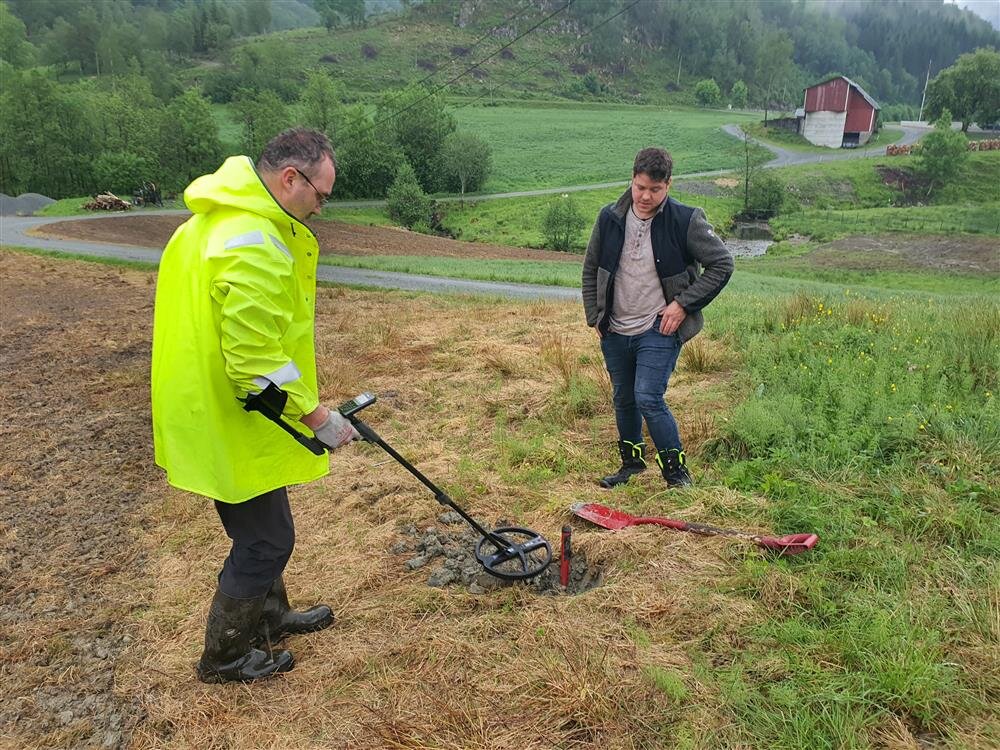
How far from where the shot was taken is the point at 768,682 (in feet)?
8.54

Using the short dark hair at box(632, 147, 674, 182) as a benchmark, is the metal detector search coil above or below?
below

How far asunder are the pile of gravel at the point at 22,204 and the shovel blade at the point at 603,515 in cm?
4186

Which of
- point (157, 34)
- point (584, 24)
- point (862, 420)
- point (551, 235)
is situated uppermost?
point (584, 24)

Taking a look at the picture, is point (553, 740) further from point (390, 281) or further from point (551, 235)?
point (551, 235)

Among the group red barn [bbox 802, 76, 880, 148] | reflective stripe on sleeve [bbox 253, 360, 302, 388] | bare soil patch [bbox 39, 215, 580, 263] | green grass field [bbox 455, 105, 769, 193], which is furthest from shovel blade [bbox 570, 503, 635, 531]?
red barn [bbox 802, 76, 880, 148]

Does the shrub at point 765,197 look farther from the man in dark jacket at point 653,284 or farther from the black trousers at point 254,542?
the black trousers at point 254,542

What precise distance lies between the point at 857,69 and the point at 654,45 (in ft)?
171

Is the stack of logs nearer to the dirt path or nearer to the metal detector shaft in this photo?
the dirt path

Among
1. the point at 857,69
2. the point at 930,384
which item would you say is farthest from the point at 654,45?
the point at 930,384

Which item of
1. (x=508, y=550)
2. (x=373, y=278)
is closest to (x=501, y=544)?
(x=508, y=550)

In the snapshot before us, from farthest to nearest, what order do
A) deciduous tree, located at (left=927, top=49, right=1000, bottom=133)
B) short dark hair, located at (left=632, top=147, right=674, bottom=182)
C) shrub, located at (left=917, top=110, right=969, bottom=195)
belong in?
deciduous tree, located at (left=927, top=49, right=1000, bottom=133), shrub, located at (left=917, top=110, right=969, bottom=195), short dark hair, located at (left=632, top=147, right=674, bottom=182)

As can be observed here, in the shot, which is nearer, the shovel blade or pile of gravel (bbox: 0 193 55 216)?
the shovel blade

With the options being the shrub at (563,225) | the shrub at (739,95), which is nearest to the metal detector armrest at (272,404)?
the shrub at (563,225)

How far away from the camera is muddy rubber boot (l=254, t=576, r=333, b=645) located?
3178 millimetres
